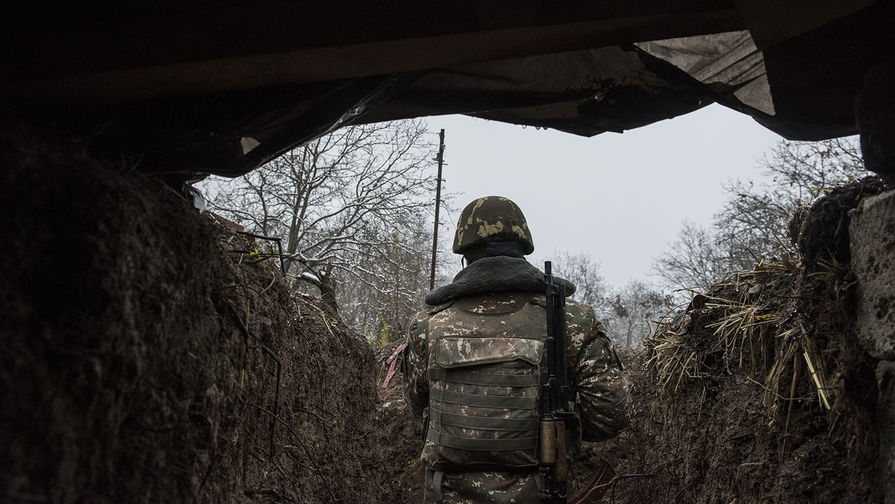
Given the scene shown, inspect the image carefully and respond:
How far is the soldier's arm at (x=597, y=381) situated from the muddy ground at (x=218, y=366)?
72 cm

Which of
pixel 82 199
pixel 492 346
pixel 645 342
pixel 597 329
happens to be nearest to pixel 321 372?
pixel 492 346

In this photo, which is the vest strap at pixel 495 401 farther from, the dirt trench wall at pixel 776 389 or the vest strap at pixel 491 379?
the dirt trench wall at pixel 776 389

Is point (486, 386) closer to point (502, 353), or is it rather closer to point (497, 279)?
point (502, 353)

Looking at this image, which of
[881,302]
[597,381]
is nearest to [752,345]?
[597,381]

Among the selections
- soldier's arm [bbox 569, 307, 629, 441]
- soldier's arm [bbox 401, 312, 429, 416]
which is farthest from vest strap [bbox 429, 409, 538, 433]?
soldier's arm [bbox 401, 312, 429, 416]

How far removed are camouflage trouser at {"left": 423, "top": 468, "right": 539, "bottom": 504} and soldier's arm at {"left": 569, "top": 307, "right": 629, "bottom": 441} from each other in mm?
500

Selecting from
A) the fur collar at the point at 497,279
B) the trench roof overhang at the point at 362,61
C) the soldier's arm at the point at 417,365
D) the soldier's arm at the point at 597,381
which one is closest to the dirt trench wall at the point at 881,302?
the trench roof overhang at the point at 362,61

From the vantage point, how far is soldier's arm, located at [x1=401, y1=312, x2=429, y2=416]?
12.0 feet

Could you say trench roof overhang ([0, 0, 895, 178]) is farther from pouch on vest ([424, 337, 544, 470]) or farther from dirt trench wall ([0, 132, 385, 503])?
pouch on vest ([424, 337, 544, 470])

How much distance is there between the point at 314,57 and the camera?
1959 millimetres

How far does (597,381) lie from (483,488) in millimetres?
834

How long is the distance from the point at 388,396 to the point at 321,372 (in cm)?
386

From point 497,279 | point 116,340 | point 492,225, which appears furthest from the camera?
point 492,225

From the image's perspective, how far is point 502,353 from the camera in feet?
10.6
